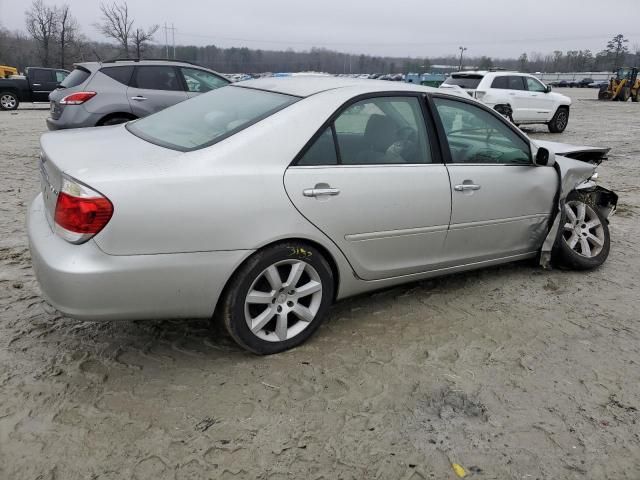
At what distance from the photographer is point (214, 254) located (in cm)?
278

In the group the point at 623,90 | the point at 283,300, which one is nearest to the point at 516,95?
the point at 283,300

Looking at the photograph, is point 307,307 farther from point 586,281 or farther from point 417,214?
point 586,281

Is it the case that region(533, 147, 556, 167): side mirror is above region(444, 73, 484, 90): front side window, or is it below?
below

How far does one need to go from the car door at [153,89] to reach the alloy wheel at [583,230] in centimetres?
579

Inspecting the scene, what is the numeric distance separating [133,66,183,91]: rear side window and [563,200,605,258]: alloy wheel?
606 centimetres

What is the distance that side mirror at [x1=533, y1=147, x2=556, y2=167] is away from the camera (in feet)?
A: 13.4

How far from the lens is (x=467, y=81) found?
14.5m

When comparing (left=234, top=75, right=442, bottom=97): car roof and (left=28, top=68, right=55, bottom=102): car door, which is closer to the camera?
(left=234, top=75, right=442, bottom=97): car roof

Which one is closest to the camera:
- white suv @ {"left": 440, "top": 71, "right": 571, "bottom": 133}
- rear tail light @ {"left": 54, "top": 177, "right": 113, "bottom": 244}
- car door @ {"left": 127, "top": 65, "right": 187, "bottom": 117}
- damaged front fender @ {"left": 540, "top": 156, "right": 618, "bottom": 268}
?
rear tail light @ {"left": 54, "top": 177, "right": 113, "bottom": 244}

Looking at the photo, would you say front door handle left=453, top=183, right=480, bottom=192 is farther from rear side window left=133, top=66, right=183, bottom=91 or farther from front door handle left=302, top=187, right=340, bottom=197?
rear side window left=133, top=66, right=183, bottom=91

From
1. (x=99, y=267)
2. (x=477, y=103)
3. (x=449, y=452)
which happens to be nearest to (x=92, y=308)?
(x=99, y=267)

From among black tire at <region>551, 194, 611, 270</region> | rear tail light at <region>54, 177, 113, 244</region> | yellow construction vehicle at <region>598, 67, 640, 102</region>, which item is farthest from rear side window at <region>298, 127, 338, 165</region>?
yellow construction vehicle at <region>598, 67, 640, 102</region>

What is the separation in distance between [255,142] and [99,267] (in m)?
1.02

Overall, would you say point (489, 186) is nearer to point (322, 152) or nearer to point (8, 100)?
point (322, 152)
